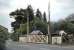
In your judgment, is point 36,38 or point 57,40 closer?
point 57,40

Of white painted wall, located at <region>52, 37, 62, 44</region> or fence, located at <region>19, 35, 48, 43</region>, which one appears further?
fence, located at <region>19, 35, 48, 43</region>

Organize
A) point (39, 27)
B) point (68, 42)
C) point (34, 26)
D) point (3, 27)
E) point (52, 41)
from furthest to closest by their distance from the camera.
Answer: point (34, 26) < point (39, 27) < point (52, 41) < point (68, 42) < point (3, 27)

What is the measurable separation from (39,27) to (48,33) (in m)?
5.69

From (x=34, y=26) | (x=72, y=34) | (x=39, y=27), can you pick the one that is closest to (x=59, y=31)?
(x=72, y=34)

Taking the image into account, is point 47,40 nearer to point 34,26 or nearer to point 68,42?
point 68,42

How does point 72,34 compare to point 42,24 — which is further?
point 42,24

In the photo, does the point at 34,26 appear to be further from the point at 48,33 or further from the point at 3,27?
the point at 3,27

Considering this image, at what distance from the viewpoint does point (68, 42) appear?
31797mm

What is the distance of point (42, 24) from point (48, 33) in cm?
633

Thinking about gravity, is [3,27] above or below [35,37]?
above

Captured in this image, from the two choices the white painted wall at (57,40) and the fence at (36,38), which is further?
the fence at (36,38)

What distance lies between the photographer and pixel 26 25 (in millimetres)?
41219

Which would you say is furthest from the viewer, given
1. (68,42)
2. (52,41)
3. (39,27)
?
(39,27)

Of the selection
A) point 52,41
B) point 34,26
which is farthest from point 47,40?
point 34,26
